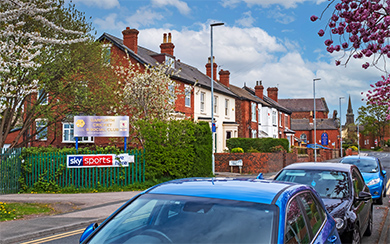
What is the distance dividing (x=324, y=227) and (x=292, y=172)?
3.83 m

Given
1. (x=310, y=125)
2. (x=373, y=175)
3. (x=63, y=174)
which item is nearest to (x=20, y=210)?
(x=63, y=174)

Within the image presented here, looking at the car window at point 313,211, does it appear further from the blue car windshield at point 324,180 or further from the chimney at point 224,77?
the chimney at point 224,77

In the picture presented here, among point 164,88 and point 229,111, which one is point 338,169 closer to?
point 164,88

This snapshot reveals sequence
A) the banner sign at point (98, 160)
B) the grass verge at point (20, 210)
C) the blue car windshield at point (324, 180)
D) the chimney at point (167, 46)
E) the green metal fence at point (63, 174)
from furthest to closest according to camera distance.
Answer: the chimney at point (167, 46), the banner sign at point (98, 160), the green metal fence at point (63, 174), the grass verge at point (20, 210), the blue car windshield at point (324, 180)

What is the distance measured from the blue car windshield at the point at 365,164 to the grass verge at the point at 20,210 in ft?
33.8

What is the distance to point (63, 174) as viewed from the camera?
17.4 metres

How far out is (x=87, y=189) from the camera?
57.2 ft

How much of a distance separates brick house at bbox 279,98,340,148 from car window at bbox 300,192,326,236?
79417 millimetres

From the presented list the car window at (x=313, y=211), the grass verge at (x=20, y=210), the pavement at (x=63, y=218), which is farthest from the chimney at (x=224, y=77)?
the car window at (x=313, y=211)

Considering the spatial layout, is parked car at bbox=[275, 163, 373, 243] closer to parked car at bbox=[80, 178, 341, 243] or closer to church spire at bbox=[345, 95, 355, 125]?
parked car at bbox=[80, 178, 341, 243]

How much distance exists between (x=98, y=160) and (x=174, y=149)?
3.61 m

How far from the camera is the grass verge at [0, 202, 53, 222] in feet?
36.0

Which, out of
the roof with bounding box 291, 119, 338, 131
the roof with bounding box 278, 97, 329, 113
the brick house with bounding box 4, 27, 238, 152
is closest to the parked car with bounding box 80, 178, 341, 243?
the brick house with bounding box 4, 27, 238, 152

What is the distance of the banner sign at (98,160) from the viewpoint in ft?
57.2
